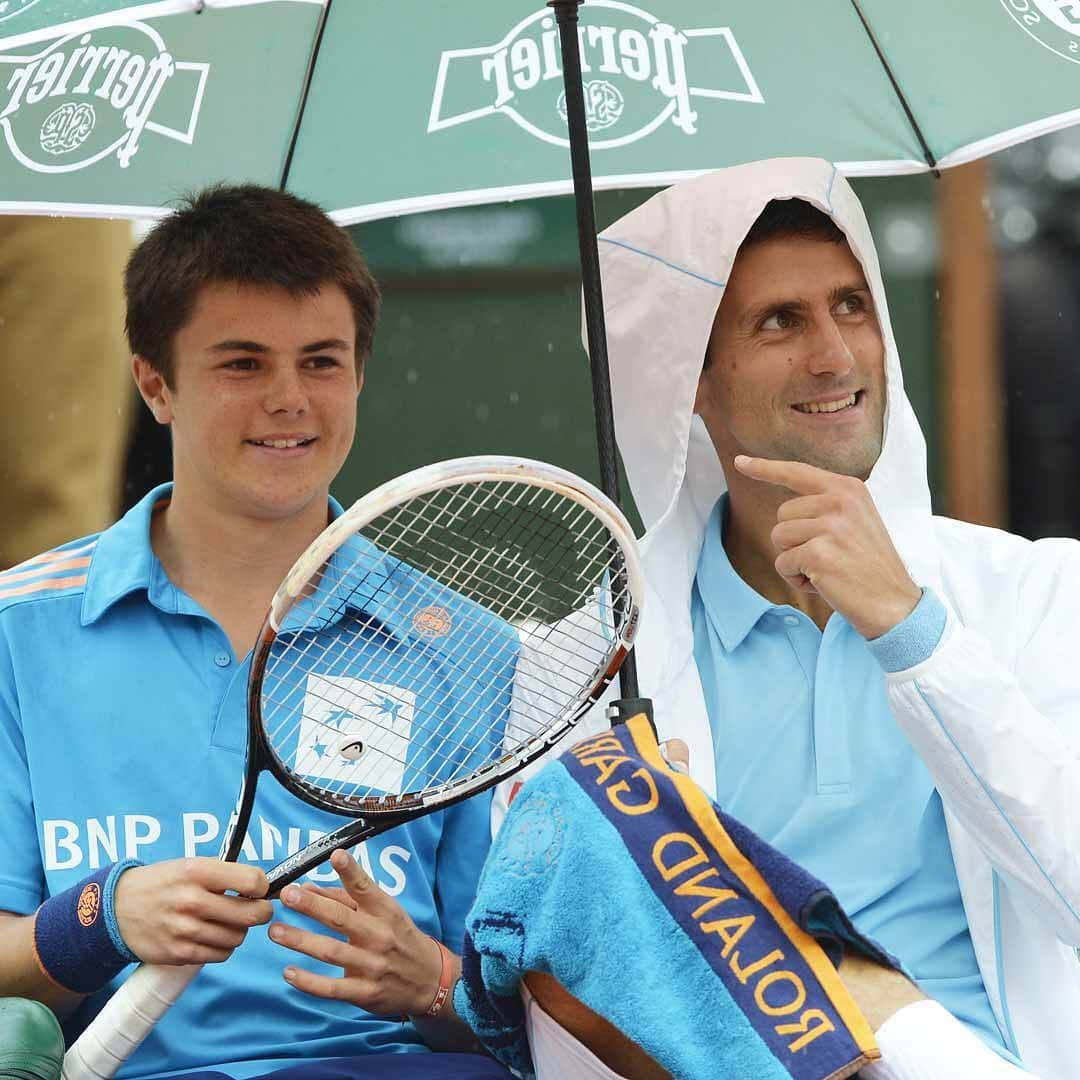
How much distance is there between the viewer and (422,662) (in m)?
2.62

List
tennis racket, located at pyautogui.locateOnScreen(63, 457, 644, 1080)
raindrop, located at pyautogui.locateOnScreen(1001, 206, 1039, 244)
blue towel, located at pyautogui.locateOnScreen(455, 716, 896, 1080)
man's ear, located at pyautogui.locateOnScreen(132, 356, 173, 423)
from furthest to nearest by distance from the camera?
raindrop, located at pyautogui.locateOnScreen(1001, 206, 1039, 244) < man's ear, located at pyautogui.locateOnScreen(132, 356, 173, 423) < tennis racket, located at pyautogui.locateOnScreen(63, 457, 644, 1080) < blue towel, located at pyautogui.locateOnScreen(455, 716, 896, 1080)

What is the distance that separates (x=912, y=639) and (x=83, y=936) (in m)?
1.09

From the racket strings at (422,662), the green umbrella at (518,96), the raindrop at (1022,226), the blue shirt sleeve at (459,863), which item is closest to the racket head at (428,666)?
the racket strings at (422,662)

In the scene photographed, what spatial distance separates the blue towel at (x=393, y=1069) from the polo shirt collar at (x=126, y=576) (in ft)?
2.24

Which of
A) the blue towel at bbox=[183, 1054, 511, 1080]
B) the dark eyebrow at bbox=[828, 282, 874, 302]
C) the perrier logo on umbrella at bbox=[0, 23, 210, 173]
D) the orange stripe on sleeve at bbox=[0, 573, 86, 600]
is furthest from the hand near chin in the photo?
the perrier logo on umbrella at bbox=[0, 23, 210, 173]

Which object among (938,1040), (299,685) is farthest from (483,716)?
(938,1040)

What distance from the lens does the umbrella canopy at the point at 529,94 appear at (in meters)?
2.98

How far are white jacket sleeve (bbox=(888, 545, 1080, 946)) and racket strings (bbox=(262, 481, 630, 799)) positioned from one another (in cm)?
42

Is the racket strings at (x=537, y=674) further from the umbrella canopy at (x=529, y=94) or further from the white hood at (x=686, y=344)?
the umbrella canopy at (x=529, y=94)

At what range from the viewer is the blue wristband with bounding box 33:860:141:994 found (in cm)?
229

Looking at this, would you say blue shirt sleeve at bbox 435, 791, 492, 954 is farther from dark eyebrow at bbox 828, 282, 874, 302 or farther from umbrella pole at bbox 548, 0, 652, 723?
dark eyebrow at bbox 828, 282, 874, 302

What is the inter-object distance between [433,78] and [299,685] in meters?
1.11

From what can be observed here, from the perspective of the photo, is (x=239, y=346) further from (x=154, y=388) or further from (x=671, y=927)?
(x=671, y=927)

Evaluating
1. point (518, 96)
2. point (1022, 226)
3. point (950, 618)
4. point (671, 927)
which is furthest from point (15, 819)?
point (1022, 226)
